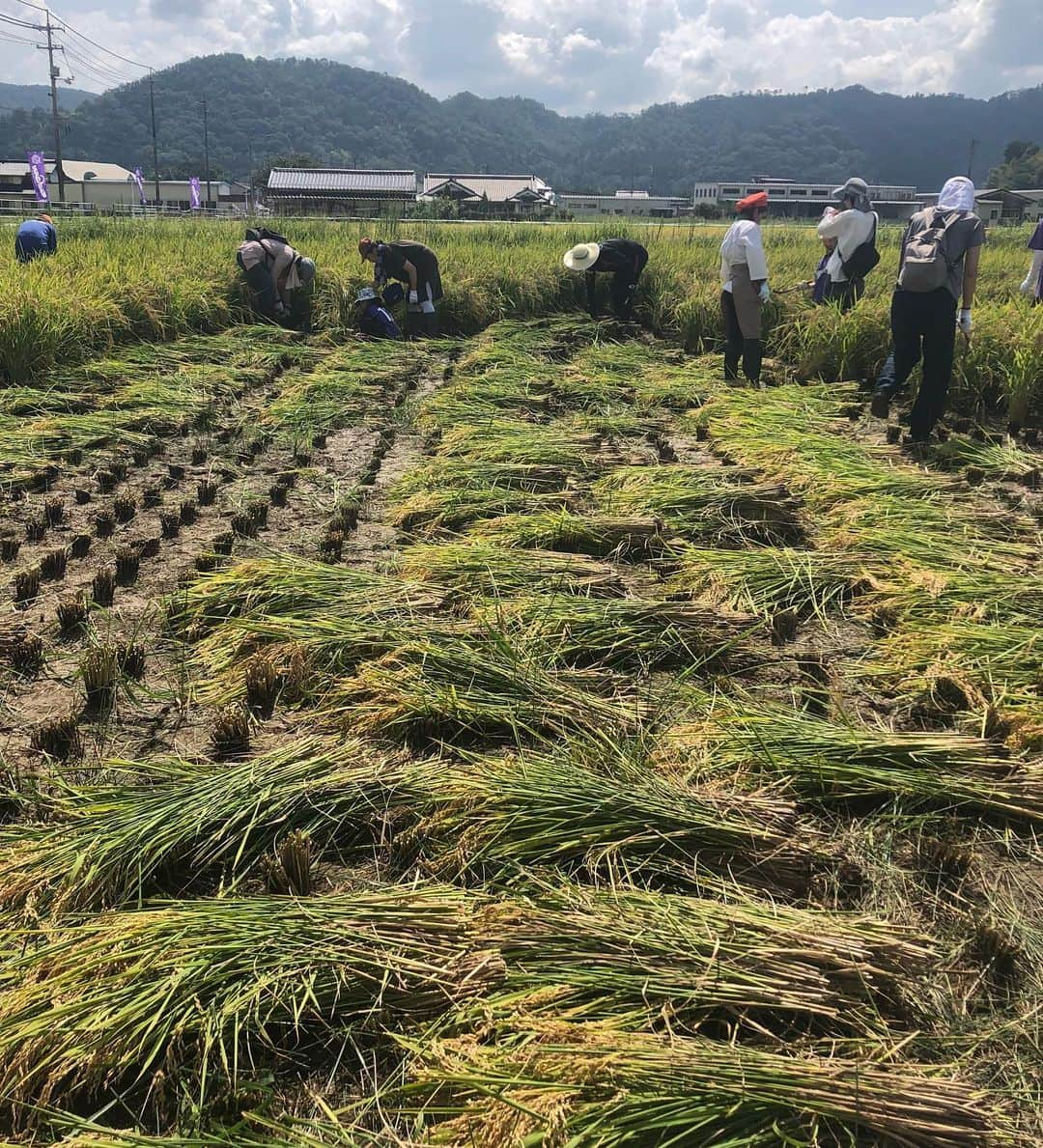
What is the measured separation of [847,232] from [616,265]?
262cm

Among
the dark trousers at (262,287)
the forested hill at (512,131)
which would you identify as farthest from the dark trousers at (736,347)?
the forested hill at (512,131)

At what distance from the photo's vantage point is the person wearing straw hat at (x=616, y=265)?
8.56m

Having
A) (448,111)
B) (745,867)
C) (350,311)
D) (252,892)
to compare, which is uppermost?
(448,111)

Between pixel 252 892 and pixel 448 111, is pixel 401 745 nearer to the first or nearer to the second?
pixel 252 892

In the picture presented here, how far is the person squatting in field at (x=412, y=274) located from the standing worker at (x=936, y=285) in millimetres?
4824

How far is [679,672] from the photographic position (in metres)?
2.46

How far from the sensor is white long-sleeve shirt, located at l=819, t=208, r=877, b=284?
21.7 feet

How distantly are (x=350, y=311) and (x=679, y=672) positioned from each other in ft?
23.1

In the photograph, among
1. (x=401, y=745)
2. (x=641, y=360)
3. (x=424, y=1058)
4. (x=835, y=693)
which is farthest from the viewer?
(x=641, y=360)

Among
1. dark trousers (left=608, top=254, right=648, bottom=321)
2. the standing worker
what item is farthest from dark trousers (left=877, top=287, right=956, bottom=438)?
dark trousers (left=608, top=254, right=648, bottom=321)

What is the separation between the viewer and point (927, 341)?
4836mm

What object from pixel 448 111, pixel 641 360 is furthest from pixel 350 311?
pixel 448 111

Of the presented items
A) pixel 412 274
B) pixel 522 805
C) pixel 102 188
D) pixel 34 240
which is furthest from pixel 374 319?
pixel 102 188

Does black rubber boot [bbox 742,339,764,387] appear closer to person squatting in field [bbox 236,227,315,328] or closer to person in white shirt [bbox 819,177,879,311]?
person in white shirt [bbox 819,177,879,311]
